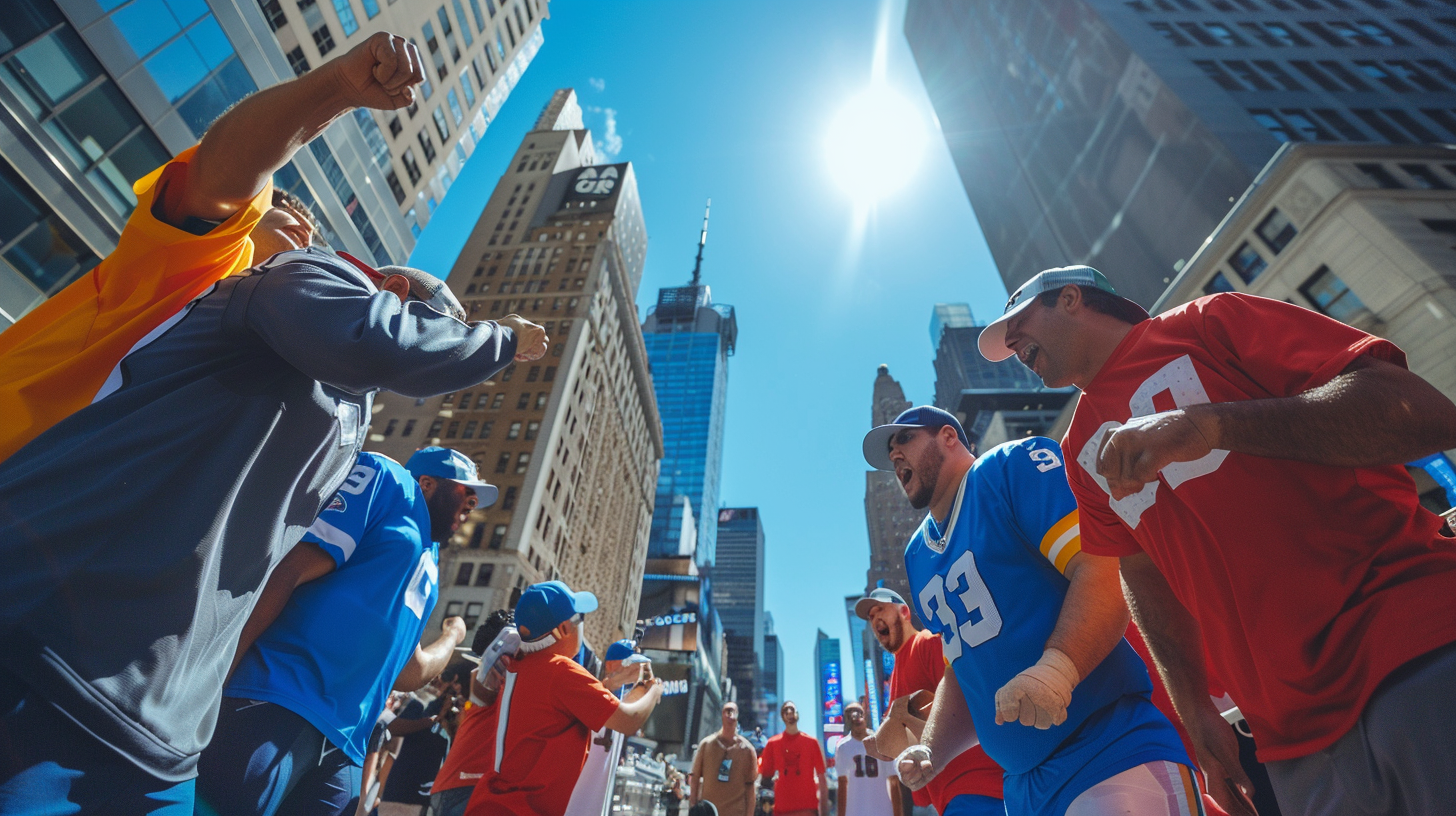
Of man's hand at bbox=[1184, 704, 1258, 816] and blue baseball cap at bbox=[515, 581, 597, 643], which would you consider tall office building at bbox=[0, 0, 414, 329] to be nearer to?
blue baseball cap at bbox=[515, 581, 597, 643]

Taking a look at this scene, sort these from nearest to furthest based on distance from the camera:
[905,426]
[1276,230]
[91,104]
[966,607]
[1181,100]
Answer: [966,607] → [905,426] → [91,104] → [1276,230] → [1181,100]

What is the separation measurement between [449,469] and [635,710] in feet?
6.32

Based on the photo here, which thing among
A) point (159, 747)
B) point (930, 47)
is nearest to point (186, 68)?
point (159, 747)

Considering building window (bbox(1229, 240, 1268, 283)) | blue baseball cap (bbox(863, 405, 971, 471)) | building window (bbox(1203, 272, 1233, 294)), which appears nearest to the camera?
blue baseball cap (bbox(863, 405, 971, 471))

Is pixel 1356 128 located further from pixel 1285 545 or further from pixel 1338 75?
pixel 1285 545

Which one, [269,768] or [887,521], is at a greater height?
[887,521]

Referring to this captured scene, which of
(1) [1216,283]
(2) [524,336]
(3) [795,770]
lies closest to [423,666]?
(2) [524,336]

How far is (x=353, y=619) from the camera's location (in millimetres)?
2373

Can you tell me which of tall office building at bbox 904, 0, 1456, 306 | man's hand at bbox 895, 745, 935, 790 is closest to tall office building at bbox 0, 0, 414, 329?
man's hand at bbox 895, 745, 935, 790

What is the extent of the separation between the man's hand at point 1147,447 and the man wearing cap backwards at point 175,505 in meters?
1.75

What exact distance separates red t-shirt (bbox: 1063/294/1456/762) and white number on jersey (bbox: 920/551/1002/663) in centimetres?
66

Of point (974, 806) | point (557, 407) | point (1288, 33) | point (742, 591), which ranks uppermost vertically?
point (742, 591)

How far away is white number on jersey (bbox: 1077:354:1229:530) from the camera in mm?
1714

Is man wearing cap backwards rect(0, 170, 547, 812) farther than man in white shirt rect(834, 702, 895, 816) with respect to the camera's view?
No
